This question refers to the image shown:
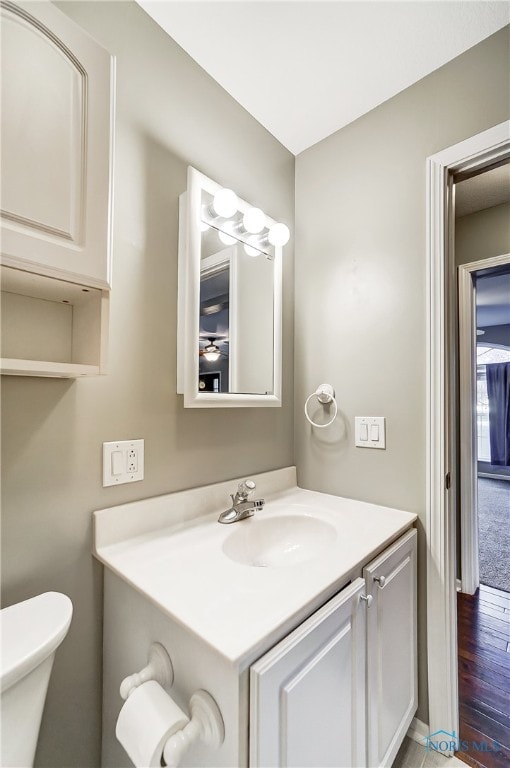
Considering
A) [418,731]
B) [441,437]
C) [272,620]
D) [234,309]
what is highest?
[234,309]

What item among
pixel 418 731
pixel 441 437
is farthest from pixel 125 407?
pixel 418 731

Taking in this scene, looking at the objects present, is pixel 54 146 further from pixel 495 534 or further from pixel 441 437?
pixel 495 534

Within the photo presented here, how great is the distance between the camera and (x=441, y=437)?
4.04 feet

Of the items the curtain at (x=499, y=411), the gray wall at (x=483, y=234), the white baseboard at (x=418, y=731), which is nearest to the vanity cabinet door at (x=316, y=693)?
the white baseboard at (x=418, y=731)

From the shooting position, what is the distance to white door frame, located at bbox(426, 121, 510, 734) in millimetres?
1207

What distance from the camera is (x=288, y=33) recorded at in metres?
1.15

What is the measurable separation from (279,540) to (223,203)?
123 centimetres

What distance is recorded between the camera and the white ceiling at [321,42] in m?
1.08

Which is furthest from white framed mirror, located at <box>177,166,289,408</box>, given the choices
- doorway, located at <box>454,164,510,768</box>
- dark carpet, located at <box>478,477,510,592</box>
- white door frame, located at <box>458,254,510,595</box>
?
dark carpet, located at <box>478,477,510,592</box>

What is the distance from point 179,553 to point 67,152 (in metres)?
0.99

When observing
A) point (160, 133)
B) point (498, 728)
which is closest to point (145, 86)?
point (160, 133)

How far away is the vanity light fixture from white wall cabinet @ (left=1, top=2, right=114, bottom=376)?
45 centimetres

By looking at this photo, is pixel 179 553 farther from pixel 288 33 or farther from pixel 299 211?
pixel 288 33

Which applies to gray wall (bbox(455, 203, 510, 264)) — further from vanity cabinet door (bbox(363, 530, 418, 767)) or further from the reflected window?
the reflected window
